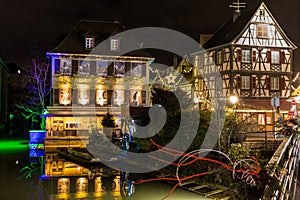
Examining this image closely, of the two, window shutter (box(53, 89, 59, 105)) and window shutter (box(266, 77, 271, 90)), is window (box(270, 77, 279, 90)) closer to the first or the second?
window shutter (box(266, 77, 271, 90))

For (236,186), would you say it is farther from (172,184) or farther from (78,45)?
(78,45)

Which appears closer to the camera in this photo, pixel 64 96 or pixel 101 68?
pixel 64 96

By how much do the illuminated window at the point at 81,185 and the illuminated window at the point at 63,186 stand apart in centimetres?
33

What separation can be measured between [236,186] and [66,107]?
28.2 meters

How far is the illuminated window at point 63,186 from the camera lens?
502 inches

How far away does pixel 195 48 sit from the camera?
1610 inches

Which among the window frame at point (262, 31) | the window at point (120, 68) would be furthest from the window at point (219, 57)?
the window at point (120, 68)

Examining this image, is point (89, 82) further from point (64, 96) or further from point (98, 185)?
point (98, 185)

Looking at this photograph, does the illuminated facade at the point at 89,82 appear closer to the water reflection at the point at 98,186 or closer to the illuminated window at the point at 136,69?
the illuminated window at the point at 136,69

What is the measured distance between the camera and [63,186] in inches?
540

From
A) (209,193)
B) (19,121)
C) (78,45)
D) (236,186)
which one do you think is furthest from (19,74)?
(236,186)

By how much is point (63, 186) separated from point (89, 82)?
68.3ft

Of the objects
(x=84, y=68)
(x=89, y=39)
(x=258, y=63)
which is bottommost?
(x=84, y=68)

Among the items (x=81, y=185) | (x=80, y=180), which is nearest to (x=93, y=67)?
(x=80, y=180)
